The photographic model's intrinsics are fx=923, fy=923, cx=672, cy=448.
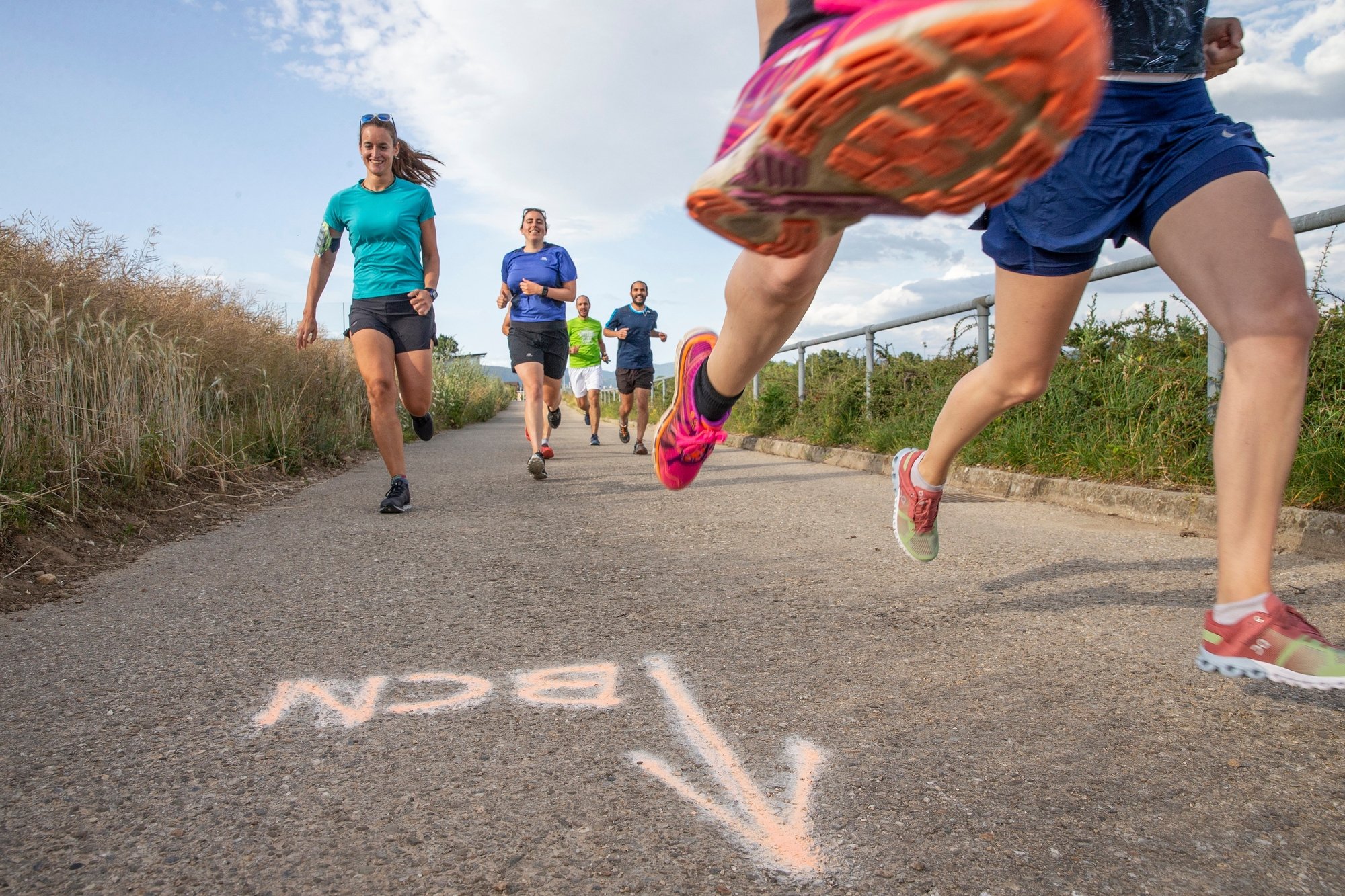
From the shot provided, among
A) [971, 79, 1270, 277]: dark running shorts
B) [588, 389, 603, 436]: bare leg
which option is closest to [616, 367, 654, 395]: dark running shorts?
[588, 389, 603, 436]: bare leg

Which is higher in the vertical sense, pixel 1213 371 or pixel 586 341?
pixel 586 341

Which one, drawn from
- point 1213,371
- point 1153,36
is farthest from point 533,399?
point 1153,36

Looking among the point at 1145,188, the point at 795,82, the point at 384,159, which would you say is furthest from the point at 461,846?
the point at 384,159

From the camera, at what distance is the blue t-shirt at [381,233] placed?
4828 millimetres

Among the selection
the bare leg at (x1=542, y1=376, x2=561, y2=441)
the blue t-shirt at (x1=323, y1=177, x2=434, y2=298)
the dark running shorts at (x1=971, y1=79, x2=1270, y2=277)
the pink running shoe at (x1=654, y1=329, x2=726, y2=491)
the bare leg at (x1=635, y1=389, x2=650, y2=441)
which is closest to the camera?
the dark running shorts at (x1=971, y1=79, x2=1270, y2=277)

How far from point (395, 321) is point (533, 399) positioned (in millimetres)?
2128

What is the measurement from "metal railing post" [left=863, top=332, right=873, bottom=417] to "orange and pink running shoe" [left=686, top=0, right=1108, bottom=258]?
24.3 ft

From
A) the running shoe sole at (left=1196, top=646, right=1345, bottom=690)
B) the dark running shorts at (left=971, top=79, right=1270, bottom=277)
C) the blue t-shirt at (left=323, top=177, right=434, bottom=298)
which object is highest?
the blue t-shirt at (left=323, top=177, right=434, bottom=298)

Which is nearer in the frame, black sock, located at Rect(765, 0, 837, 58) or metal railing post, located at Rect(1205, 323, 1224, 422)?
black sock, located at Rect(765, 0, 837, 58)

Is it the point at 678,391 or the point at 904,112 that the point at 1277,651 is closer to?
the point at 904,112

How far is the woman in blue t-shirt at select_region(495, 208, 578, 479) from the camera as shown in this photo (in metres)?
7.04

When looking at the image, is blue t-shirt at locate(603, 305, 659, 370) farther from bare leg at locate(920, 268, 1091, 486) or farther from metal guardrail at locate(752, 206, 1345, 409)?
bare leg at locate(920, 268, 1091, 486)

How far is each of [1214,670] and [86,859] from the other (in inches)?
73.3

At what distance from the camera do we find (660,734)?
5.66 feet
